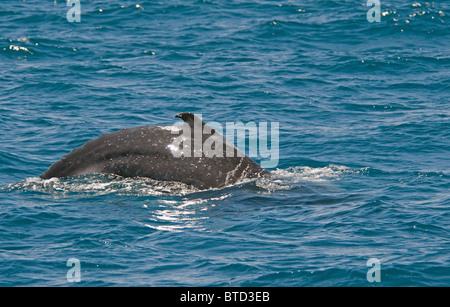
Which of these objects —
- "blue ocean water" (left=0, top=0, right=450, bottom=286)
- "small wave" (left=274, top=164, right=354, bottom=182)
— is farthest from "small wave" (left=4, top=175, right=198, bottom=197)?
"small wave" (left=274, top=164, right=354, bottom=182)

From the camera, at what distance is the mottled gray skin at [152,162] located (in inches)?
693

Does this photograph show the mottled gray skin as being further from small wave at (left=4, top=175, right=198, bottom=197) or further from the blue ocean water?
the blue ocean water

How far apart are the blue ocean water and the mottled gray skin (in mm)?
320

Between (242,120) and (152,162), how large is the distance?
967 centimetres

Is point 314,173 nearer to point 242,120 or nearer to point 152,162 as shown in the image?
point 152,162

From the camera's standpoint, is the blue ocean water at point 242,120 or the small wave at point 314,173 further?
the small wave at point 314,173

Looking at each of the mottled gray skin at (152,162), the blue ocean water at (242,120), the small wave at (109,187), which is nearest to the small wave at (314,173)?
the blue ocean water at (242,120)

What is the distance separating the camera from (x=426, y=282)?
Answer: 42.3 ft

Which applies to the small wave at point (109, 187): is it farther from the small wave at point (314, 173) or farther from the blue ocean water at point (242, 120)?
the small wave at point (314, 173)

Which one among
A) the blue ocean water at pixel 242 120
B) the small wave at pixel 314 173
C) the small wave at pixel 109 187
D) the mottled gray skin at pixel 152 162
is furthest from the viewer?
the small wave at pixel 314 173

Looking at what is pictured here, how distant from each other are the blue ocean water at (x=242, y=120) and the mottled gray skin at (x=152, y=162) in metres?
0.32

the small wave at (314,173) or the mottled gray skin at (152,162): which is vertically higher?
the mottled gray skin at (152,162)

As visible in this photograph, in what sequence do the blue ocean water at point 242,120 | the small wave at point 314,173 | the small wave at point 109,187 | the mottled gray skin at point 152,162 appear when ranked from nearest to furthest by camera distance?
the blue ocean water at point 242,120 → the small wave at point 109,187 → the mottled gray skin at point 152,162 → the small wave at point 314,173
